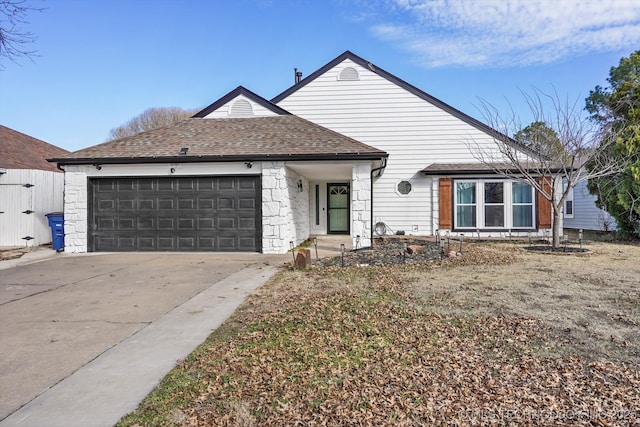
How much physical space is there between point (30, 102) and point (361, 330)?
589 inches

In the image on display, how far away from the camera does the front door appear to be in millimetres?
15844

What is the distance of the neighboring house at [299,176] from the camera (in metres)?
10.5

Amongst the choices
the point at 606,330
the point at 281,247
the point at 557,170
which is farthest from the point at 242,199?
the point at 557,170

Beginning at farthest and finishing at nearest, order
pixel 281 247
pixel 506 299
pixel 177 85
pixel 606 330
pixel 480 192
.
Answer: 1. pixel 177 85
2. pixel 480 192
3. pixel 281 247
4. pixel 506 299
5. pixel 606 330

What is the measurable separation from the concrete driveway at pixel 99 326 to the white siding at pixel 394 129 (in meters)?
7.60

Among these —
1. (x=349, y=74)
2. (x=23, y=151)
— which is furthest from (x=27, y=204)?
(x=349, y=74)

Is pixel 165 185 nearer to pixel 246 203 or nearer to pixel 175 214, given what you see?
pixel 175 214

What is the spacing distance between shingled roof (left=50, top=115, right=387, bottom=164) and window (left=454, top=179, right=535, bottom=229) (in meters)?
5.50

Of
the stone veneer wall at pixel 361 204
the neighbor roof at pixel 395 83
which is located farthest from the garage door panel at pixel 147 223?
the neighbor roof at pixel 395 83

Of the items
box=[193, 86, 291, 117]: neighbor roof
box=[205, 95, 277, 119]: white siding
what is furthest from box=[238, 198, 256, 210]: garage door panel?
box=[193, 86, 291, 117]: neighbor roof

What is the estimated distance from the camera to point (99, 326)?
14.4ft

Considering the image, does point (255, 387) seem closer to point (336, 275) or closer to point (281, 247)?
point (336, 275)

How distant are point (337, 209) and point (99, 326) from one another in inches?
476

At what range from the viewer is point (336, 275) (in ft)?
23.6
